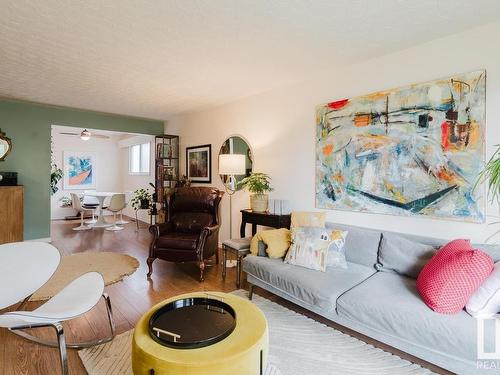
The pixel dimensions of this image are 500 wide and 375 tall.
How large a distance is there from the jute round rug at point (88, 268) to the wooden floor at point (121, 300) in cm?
15

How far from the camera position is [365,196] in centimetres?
286

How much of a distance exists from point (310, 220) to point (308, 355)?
137 cm

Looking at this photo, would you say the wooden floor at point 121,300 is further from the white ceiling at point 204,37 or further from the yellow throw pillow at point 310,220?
the white ceiling at point 204,37

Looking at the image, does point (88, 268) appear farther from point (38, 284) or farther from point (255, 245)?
point (255, 245)

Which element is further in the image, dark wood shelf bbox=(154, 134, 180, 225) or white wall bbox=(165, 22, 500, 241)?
dark wood shelf bbox=(154, 134, 180, 225)

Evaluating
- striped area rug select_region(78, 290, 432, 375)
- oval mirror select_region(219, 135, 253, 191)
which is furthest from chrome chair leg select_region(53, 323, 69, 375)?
oval mirror select_region(219, 135, 253, 191)

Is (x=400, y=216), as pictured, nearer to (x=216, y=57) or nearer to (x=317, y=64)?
(x=317, y=64)

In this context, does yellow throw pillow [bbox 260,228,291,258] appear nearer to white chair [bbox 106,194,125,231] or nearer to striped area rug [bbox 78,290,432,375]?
striped area rug [bbox 78,290,432,375]

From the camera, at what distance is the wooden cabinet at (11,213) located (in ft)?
13.6

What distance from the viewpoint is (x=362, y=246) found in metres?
2.58

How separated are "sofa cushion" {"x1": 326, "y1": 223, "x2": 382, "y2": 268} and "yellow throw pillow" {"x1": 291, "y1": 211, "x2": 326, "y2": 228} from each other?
309 mm

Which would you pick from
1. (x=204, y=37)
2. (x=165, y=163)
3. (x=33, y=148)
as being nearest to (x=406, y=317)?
(x=204, y=37)

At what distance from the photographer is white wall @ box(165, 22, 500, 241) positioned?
7.23 ft

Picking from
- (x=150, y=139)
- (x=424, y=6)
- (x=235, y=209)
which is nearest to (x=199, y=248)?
(x=235, y=209)
